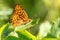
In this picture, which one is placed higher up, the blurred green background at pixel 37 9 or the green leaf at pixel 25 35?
the blurred green background at pixel 37 9

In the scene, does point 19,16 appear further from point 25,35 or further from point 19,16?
point 25,35

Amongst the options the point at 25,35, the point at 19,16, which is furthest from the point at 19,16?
the point at 25,35

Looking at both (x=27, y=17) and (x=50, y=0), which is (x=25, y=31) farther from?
(x=50, y=0)

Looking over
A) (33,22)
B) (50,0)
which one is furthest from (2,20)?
(50,0)

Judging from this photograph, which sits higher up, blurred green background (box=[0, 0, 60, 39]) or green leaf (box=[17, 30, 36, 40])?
blurred green background (box=[0, 0, 60, 39])

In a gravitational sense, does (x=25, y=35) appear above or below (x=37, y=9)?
below
